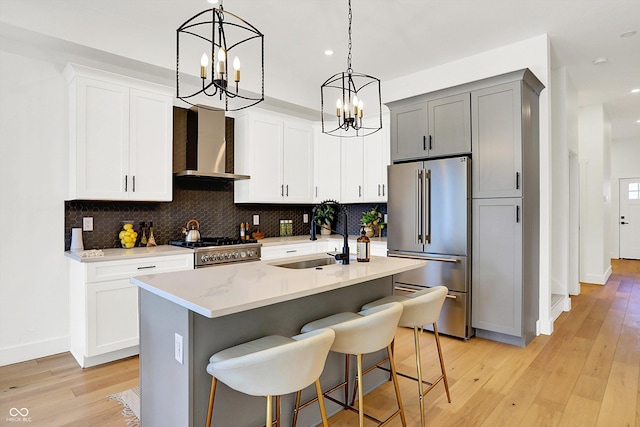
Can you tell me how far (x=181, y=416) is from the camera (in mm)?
1693

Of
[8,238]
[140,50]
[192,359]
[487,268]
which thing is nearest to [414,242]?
[487,268]

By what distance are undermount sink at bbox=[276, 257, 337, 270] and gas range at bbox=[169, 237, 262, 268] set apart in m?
1.26

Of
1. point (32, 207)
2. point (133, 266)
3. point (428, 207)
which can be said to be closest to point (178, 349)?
point (133, 266)

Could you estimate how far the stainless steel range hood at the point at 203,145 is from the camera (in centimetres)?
398

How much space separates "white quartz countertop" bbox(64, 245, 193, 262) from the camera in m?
2.99

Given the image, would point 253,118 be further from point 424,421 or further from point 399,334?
Answer: point 424,421

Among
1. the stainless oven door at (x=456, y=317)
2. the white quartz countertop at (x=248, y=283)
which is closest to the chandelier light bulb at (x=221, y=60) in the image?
the white quartz countertop at (x=248, y=283)

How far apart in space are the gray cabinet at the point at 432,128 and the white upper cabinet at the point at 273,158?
135cm

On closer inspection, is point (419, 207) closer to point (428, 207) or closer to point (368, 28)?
point (428, 207)

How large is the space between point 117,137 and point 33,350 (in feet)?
6.59

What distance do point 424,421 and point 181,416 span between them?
4.52ft

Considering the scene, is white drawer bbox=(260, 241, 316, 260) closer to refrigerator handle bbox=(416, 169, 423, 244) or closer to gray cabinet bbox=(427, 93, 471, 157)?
refrigerator handle bbox=(416, 169, 423, 244)

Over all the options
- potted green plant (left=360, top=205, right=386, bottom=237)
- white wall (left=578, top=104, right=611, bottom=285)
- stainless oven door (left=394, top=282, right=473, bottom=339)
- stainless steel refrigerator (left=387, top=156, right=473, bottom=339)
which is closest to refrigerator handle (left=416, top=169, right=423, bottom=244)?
stainless steel refrigerator (left=387, top=156, right=473, bottom=339)

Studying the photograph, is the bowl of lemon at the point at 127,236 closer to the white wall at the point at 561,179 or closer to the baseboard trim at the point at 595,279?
the white wall at the point at 561,179
